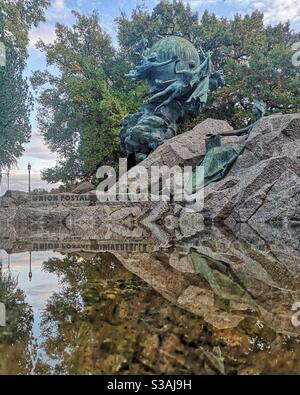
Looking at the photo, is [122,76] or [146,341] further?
[122,76]

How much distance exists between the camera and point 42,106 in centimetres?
2122

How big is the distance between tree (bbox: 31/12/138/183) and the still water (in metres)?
13.7

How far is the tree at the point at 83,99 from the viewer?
18.0 meters

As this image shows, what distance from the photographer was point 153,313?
213 centimetres

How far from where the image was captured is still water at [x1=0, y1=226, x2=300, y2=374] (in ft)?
5.17

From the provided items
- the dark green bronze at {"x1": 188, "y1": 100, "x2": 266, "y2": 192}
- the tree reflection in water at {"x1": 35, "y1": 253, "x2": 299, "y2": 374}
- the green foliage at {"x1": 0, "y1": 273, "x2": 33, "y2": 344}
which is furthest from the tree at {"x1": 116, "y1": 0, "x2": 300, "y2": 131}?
the tree reflection in water at {"x1": 35, "y1": 253, "x2": 299, "y2": 374}

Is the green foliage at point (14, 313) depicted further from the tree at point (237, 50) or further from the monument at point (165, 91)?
the tree at point (237, 50)

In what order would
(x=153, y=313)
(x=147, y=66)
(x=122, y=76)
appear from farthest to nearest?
1. (x=122, y=76)
2. (x=147, y=66)
3. (x=153, y=313)

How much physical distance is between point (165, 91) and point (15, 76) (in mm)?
8967

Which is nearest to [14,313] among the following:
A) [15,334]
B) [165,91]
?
[15,334]

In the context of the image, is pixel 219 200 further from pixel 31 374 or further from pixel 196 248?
pixel 31 374

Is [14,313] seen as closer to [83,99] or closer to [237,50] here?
[83,99]

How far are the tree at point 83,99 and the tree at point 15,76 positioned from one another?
5.45 feet

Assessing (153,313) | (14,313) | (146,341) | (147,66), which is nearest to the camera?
(146,341)
